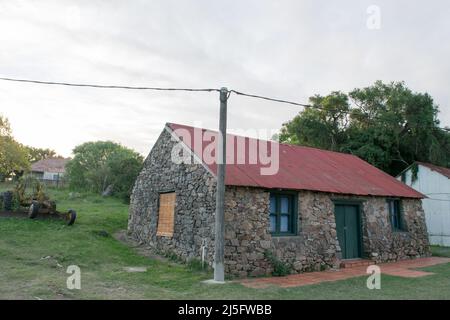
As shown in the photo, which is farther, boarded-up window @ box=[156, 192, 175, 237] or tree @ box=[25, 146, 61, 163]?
tree @ box=[25, 146, 61, 163]

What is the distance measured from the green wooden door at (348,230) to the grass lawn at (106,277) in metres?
2.50

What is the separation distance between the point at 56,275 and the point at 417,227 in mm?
13812

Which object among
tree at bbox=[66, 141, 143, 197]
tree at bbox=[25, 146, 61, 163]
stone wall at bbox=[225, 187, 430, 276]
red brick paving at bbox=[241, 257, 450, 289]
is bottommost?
red brick paving at bbox=[241, 257, 450, 289]

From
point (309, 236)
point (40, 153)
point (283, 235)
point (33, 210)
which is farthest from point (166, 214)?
point (40, 153)

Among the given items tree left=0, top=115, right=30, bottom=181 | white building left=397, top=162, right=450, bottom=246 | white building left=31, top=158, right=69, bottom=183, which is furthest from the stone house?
white building left=31, top=158, right=69, bottom=183

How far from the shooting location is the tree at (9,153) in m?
32.6

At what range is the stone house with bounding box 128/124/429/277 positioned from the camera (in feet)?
34.5

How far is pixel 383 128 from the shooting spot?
Result: 23.8 metres

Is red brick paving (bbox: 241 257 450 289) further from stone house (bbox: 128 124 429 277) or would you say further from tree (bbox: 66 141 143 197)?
tree (bbox: 66 141 143 197)

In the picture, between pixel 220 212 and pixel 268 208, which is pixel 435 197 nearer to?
pixel 268 208

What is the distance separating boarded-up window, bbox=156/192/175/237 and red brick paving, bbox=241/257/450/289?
12.7 ft

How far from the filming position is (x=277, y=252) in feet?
35.6
